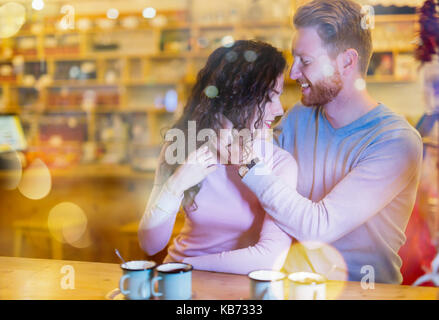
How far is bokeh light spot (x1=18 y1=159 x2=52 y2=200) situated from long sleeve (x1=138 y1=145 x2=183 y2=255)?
8.92ft

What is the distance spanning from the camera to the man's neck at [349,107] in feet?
4.75

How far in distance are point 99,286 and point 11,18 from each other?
466cm

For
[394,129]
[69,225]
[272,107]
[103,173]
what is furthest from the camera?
[103,173]

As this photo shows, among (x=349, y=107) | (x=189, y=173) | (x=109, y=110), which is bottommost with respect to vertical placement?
(x=189, y=173)

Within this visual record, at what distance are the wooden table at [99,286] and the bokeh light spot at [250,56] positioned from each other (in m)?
0.66

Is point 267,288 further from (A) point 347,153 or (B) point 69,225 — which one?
(B) point 69,225

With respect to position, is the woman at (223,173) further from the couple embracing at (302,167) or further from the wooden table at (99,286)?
the wooden table at (99,286)

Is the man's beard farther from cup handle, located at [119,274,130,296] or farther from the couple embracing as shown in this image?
cup handle, located at [119,274,130,296]

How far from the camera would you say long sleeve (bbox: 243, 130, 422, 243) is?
1189 millimetres

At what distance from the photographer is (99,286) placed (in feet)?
3.49

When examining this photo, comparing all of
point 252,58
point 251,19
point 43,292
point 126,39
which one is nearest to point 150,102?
point 126,39

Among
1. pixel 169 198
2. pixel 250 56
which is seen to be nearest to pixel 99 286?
pixel 169 198

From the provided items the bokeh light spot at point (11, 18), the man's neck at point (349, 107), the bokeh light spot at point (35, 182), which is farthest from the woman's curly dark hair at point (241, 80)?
the bokeh light spot at point (11, 18)

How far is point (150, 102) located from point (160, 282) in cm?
412
